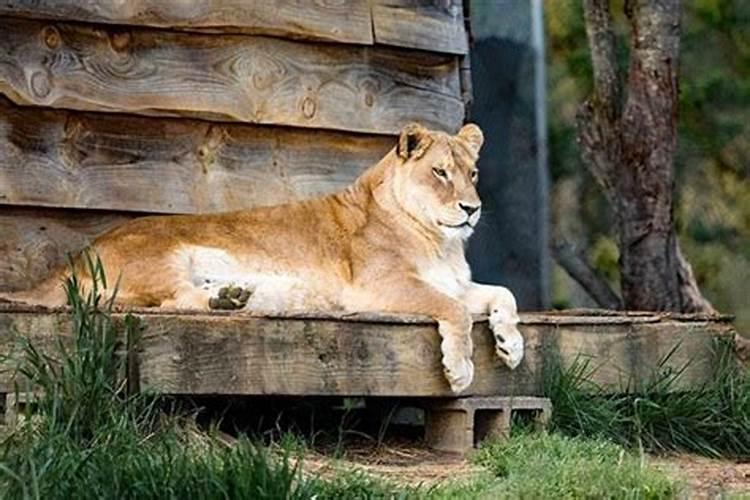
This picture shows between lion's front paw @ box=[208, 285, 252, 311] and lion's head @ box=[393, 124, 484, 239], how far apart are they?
0.89 metres

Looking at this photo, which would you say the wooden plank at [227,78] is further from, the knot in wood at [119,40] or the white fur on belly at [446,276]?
the white fur on belly at [446,276]

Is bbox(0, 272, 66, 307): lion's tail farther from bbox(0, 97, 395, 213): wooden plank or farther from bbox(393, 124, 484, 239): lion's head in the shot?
bbox(393, 124, 484, 239): lion's head

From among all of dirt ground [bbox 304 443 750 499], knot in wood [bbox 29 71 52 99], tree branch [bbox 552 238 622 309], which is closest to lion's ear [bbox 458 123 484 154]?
dirt ground [bbox 304 443 750 499]

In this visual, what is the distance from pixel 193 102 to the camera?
279 inches

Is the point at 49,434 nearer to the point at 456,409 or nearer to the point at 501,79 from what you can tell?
the point at 456,409

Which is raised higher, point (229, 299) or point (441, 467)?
point (229, 299)

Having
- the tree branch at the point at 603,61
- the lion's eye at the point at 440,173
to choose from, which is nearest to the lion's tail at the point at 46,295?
the lion's eye at the point at 440,173

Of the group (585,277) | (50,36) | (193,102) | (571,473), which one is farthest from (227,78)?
(585,277)

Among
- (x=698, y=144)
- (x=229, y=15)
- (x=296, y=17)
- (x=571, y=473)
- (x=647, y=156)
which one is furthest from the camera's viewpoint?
(x=698, y=144)

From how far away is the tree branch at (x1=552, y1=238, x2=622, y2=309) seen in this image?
10664 mm

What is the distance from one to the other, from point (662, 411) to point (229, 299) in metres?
1.73

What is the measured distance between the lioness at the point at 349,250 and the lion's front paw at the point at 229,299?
17 cm

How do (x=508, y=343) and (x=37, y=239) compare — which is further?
(x=37, y=239)

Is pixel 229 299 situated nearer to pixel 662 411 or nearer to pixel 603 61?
pixel 662 411
